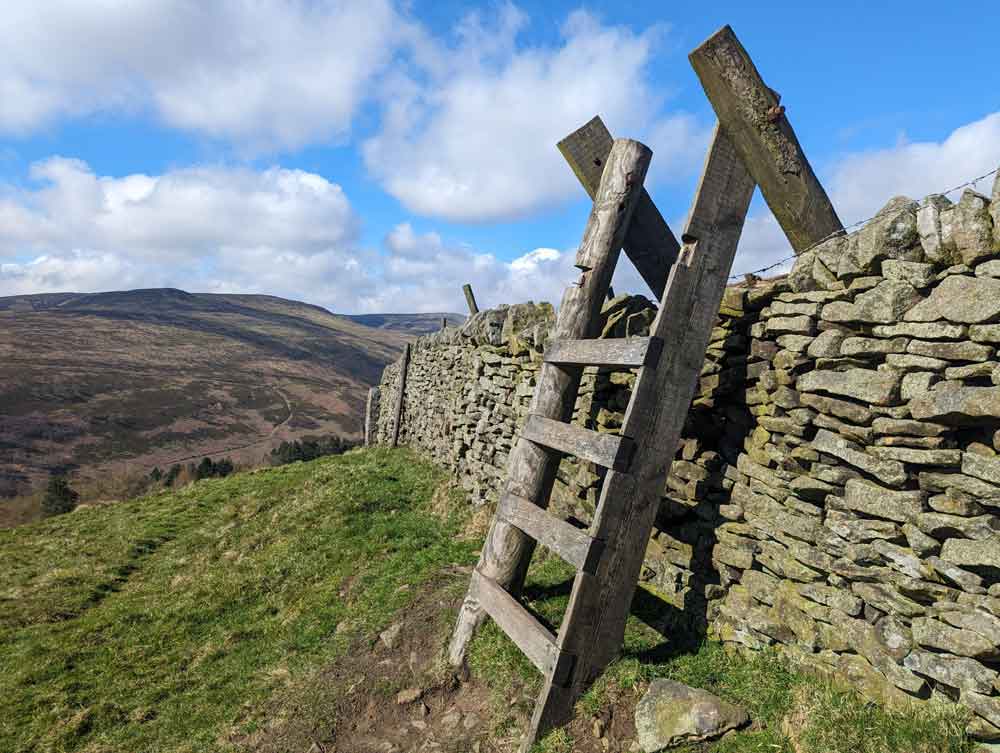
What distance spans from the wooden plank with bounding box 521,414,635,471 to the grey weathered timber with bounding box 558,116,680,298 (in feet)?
6.00

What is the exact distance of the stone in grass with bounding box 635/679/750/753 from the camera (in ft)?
13.0

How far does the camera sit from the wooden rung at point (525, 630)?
4430 millimetres

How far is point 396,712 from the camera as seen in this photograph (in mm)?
5266

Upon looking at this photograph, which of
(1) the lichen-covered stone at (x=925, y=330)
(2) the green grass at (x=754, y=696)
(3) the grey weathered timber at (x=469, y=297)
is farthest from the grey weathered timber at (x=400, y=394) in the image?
(1) the lichen-covered stone at (x=925, y=330)

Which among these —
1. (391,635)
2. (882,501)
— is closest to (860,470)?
(882,501)

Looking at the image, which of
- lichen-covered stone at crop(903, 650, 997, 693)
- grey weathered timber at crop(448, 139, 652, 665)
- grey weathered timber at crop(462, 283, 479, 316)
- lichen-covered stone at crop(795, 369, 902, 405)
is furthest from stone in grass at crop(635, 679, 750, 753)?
grey weathered timber at crop(462, 283, 479, 316)

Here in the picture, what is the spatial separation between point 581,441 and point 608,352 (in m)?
0.79

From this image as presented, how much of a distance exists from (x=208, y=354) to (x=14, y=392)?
35429 mm

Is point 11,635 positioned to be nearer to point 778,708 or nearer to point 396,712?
point 396,712

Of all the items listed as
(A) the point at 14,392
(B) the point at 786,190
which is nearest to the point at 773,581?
(B) the point at 786,190

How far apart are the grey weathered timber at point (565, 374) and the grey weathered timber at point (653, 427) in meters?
0.85

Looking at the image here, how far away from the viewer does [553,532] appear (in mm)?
4832

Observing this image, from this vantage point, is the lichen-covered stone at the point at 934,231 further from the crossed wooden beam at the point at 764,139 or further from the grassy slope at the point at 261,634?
the grassy slope at the point at 261,634

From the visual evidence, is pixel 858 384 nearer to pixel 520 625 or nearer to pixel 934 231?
pixel 934 231
